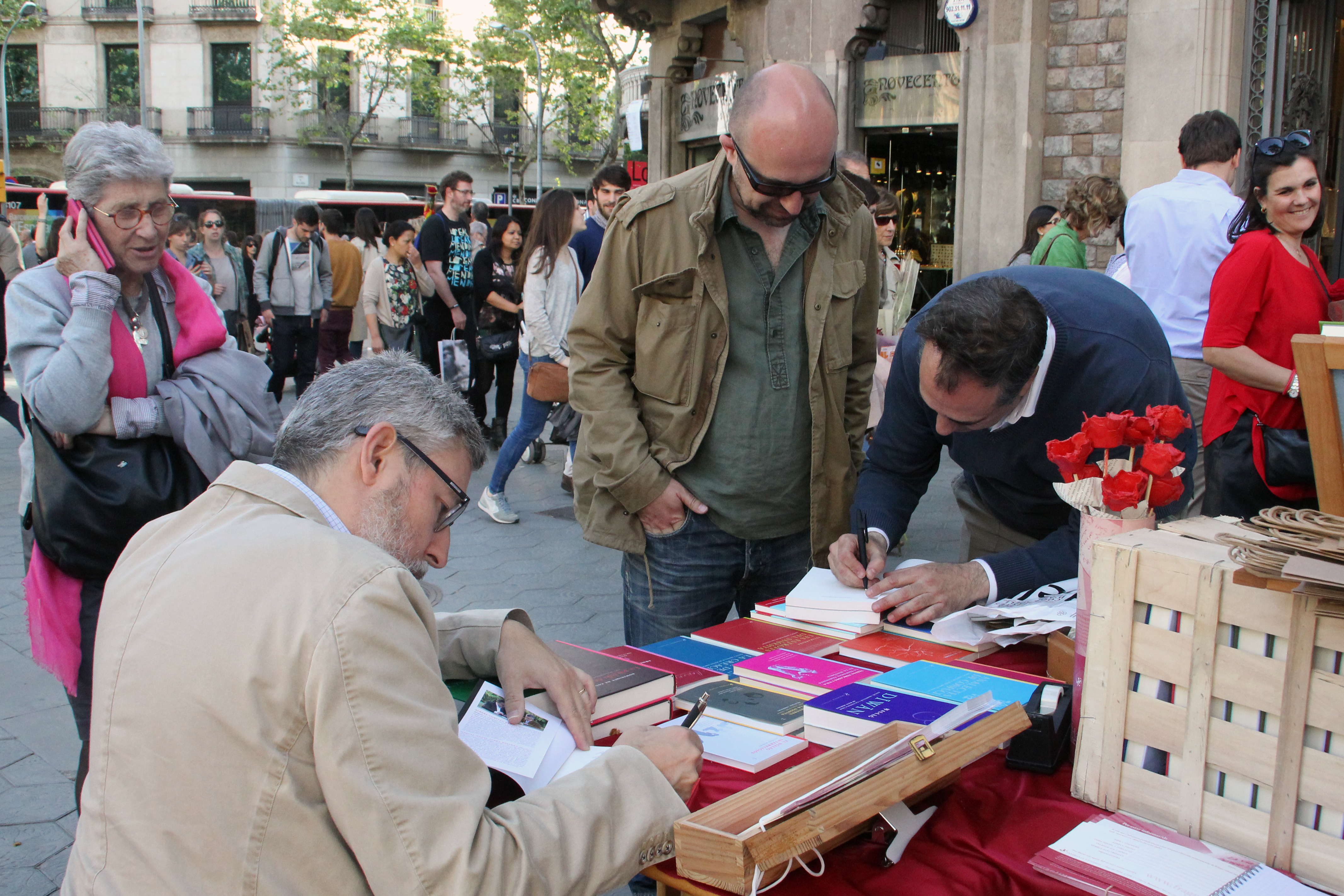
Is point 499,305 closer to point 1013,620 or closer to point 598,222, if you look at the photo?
point 598,222

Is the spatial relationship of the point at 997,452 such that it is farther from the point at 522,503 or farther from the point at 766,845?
the point at 522,503

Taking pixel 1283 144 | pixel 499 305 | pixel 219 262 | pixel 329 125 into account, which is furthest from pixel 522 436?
pixel 329 125

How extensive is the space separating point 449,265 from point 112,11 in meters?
36.1

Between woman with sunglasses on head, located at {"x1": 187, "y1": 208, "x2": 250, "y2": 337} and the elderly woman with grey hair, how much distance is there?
305 inches

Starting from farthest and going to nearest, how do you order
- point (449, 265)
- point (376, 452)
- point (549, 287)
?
point (449, 265)
point (549, 287)
point (376, 452)

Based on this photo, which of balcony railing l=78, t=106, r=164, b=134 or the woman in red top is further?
balcony railing l=78, t=106, r=164, b=134

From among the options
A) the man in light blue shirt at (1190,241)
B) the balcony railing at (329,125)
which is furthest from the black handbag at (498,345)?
the balcony railing at (329,125)

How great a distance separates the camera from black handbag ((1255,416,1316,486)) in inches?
135

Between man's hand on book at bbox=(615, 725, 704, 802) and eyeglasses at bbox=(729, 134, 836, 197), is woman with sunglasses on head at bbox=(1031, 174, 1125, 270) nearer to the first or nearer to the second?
eyeglasses at bbox=(729, 134, 836, 197)

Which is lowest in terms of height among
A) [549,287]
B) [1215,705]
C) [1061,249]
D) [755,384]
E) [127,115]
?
[1215,705]

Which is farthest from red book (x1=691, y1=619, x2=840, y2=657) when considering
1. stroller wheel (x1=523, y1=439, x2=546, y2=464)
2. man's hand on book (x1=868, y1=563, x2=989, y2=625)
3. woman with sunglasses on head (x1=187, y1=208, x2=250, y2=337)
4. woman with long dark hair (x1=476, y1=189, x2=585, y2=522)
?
woman with sunglasses on head (x1=187, y1=208, x2=250, y2=337)

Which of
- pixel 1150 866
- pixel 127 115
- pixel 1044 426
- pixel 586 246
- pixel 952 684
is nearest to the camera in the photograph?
pixel 1150 866

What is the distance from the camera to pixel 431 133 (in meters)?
41.2

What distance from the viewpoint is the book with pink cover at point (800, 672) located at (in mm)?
1979
